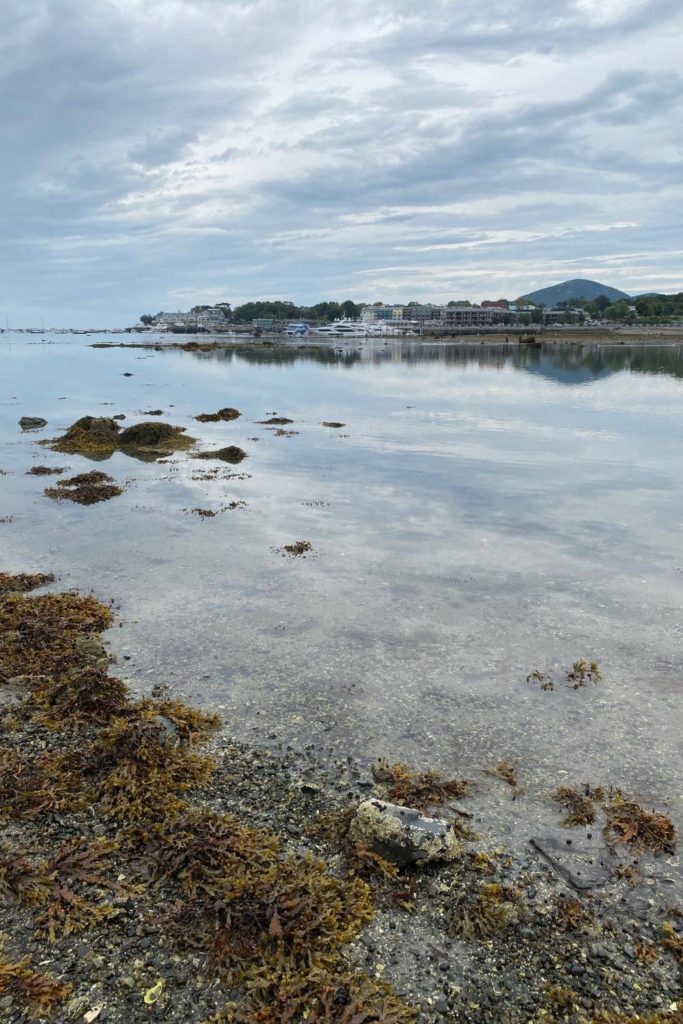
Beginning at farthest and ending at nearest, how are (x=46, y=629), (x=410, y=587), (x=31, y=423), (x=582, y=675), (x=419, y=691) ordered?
(x=31, y=423) → (x=410, y=587) → (x=46, y=629) → (x=582, y=675) → (x=419, y=691)

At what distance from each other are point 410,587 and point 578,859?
8.11m

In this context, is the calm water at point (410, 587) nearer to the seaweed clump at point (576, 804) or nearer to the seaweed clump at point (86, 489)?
the seaweed clump at point (576, 804)

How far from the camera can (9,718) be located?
9.91 metres

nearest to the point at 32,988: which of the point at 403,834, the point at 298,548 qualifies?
the point at 403,834

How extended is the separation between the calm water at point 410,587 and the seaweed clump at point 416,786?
0.37 meters

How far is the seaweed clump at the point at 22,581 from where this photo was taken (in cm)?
1476

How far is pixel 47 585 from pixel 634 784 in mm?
12631

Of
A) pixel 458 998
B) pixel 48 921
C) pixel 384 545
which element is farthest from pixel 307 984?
pixel 384 545

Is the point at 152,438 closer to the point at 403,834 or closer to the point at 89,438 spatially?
the point at 89,438

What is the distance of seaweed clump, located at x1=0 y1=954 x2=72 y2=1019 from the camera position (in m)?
5.49

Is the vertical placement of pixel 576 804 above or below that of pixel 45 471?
below

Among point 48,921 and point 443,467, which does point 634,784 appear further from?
point 443,467

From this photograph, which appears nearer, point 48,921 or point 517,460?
point 48,921

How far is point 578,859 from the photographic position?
24.0ft
